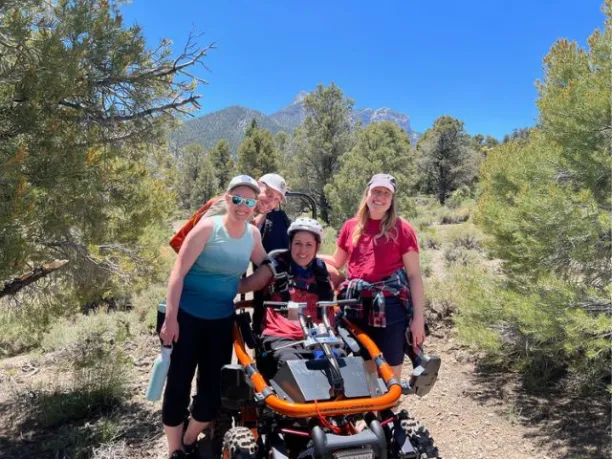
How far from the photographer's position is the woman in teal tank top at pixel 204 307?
9.30ft

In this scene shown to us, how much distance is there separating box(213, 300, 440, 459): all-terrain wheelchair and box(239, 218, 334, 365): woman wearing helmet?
0.65 ft

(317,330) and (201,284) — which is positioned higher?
(201,284)

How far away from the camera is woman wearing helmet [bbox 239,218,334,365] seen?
2.97m

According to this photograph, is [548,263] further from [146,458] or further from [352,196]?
[352,196]

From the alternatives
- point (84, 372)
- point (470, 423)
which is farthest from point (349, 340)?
point (84, 372)

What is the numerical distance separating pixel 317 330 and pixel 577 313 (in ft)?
7.56

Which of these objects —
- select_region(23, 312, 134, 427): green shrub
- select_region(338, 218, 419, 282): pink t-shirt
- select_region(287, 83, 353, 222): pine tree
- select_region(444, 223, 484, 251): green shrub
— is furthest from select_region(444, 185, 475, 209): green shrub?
select_region(338, 218, 419, 282): pink t-shirt

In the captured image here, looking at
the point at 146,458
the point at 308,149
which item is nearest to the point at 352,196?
the point at 308,149

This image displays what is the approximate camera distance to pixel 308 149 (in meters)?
22.3

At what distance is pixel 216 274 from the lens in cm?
297

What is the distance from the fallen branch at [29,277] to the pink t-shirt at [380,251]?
2724mm

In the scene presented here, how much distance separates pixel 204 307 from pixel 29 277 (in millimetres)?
2070

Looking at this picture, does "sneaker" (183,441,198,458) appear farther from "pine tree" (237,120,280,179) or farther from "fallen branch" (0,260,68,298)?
"pine tree" (237,120,280,179)

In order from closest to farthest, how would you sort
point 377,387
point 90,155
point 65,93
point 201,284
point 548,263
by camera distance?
point 377,387 → point 201,284 → point 65,93 → point 90,155 → point 548,263
